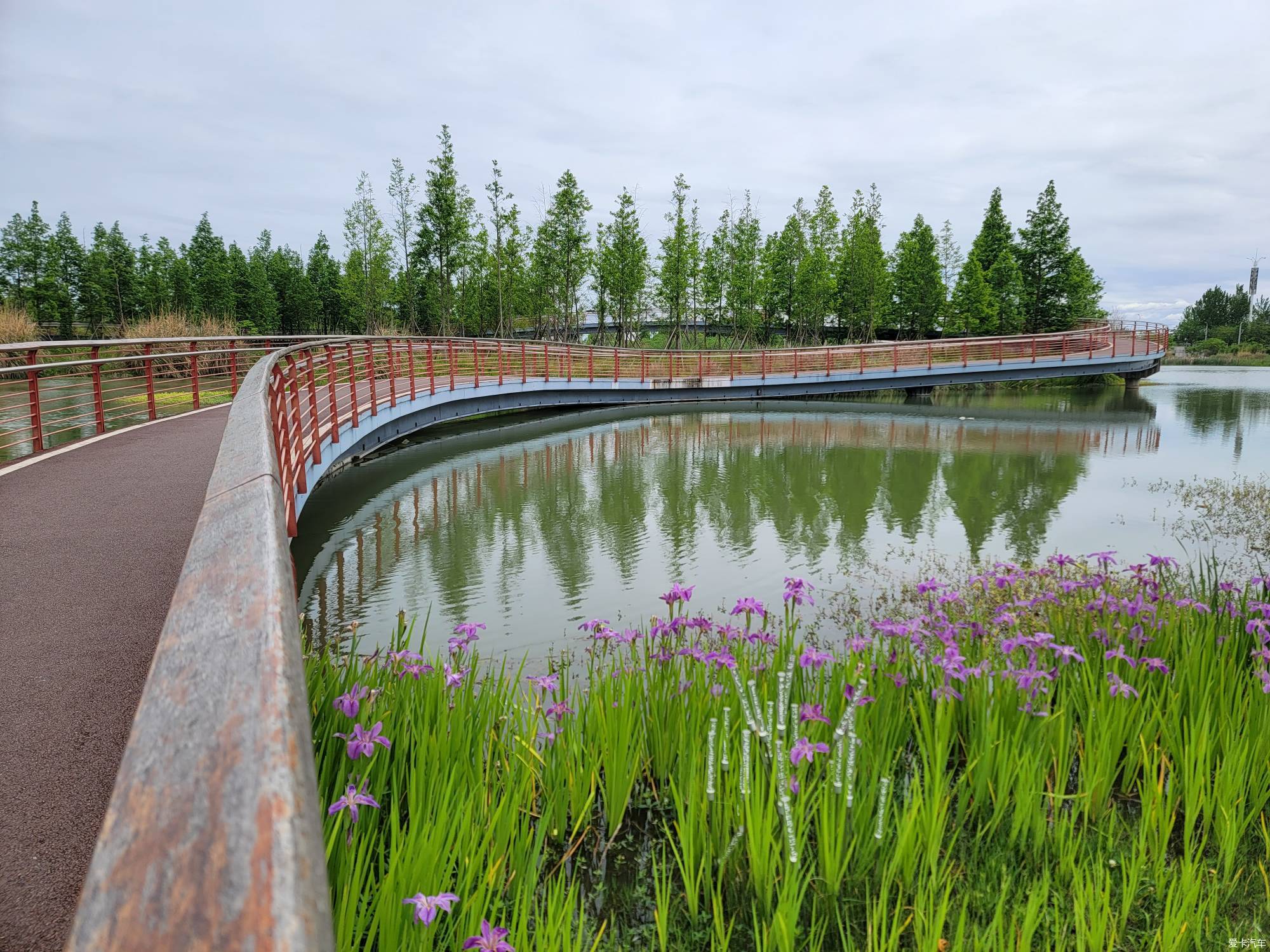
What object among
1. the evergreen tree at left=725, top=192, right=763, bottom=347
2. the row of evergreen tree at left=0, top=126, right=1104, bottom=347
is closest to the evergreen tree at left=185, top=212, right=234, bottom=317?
the row of evergreen tree at left=0, top=126, right=1104, bottom=347

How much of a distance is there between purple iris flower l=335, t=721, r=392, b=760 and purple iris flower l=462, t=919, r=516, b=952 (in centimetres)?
69

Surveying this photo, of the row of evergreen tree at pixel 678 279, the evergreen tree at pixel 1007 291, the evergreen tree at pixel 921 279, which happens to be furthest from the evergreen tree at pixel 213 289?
the evergreen tree at pixel 1007 291

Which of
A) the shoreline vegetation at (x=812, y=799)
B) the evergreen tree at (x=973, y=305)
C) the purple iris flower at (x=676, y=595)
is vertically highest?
the evergreen tree at (x=973, y=305)

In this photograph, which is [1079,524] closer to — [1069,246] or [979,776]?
[979,776]

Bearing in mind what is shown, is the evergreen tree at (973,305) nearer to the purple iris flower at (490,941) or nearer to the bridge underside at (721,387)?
the bridge underside at (721,387)

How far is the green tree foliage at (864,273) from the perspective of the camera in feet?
144

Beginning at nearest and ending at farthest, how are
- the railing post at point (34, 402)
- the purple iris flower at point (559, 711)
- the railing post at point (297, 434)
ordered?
the purple iris flower at point (559, 711) < the railing post at point (297, 434) < the railing post at point (34, 402)

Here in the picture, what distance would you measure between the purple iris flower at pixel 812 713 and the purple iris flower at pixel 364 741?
1.30 meters

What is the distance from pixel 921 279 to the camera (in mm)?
45250

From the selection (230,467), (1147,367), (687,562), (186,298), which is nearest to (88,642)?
(230,467)

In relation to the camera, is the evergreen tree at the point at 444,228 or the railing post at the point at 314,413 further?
the evergreen tree at the point at 444,228

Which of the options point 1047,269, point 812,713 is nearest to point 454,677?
point 812,713

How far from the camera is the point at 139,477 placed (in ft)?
20.4

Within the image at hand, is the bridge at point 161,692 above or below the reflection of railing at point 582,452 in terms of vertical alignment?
above
